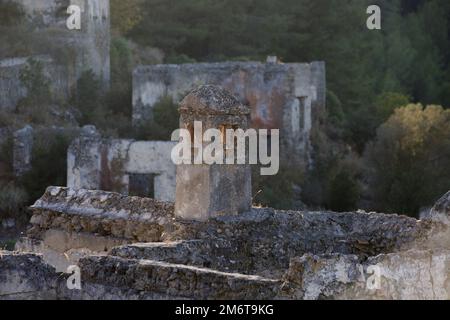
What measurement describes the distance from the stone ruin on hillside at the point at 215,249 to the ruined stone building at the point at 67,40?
57.0 ft

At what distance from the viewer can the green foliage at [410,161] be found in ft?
105

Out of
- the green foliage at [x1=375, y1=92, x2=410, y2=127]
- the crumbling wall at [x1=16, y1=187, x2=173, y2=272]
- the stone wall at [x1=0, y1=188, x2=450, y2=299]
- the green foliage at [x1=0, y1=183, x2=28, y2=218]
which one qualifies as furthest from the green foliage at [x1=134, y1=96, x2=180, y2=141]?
the stone wall at [x1=0, y1=188, x2=450, y2=299]

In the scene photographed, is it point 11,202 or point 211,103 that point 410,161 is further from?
point 211,103

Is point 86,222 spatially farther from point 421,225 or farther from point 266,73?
point 266,73

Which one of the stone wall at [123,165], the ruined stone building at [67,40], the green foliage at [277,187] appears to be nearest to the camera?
the stone wall at [123,165]

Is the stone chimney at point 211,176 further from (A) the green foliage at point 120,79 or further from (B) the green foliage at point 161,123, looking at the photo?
(A) the green foliage at point 120,79

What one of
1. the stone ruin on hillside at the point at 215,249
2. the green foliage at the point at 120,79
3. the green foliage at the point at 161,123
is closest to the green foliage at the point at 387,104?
the green foliage at the point at 120,79

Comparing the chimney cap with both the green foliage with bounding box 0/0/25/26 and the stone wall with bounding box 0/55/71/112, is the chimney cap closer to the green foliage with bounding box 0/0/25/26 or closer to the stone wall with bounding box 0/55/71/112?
the stone wall with bounding box 0/55/71/112

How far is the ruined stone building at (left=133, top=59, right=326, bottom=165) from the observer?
34344 mm

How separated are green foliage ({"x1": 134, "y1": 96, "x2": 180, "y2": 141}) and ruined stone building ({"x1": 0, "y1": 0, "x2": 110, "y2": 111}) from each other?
2.15 metres

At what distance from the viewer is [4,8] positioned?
35531 millimetres

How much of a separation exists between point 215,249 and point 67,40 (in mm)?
22145
